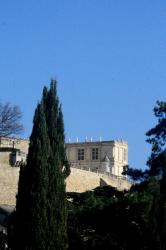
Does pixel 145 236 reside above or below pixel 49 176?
below

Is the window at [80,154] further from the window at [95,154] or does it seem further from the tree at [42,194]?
the tree at [42,194]

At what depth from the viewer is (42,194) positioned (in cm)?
2020

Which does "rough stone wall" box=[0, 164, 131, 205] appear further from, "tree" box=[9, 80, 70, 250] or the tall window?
"tree" box=[9, 80, 70, 250]

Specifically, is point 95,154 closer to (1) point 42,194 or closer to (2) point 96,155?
(2) point 96,155

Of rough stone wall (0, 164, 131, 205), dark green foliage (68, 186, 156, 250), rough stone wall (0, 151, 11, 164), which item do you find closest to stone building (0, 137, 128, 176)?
rough stone wall (0, 164, 131, 205)

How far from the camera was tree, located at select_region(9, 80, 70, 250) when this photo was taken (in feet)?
65.6

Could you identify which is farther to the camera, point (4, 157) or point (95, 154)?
point (95, 154)

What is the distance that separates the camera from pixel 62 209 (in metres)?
20.4

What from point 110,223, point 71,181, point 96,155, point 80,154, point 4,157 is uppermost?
point 80,154

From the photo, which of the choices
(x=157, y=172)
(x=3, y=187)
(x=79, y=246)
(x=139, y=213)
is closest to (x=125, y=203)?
(x=139, y=213)

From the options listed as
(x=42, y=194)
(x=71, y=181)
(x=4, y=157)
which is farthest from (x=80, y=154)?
(x=42, y=194)

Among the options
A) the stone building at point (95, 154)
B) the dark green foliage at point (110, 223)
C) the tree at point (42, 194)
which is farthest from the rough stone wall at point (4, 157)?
the stone building at point (95, 154)

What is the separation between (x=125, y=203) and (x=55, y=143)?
3722 mm

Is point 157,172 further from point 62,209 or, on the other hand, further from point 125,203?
point 62,209
